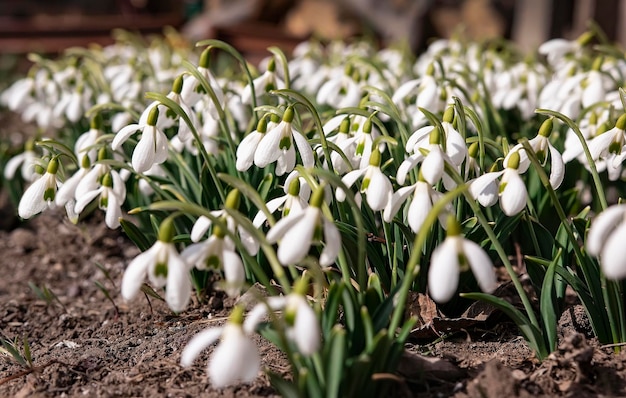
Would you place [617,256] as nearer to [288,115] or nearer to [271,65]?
[288,115]

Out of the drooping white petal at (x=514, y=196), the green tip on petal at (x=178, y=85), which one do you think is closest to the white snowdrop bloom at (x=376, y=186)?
the drooping white petal at (x=514, y=196)

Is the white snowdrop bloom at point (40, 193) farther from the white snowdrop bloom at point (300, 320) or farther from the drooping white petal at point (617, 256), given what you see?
the drooping white petal at point (617, 256)

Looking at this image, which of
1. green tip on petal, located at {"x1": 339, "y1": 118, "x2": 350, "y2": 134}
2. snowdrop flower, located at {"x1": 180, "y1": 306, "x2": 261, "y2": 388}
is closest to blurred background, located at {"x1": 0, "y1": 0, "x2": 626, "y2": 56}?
green tip on petal, located at {"x1": 339, "y1": 118, "x2": 350, "y2": 134}

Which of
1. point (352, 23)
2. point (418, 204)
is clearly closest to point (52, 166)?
point (418, 204)

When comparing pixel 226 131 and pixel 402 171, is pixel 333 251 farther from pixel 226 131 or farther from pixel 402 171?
pixel 226 131

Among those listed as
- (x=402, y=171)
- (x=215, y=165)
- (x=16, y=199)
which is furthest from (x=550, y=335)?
(x=16, y=199)

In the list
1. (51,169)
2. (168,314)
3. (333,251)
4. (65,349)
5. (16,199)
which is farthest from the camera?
(16,199)

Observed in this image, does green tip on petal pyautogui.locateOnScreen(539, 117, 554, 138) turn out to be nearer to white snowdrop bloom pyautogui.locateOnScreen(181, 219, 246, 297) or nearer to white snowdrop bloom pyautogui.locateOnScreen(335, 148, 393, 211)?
white snowdrop bloom pyautogui.locateOnScreen(335, 148, 393, 211)

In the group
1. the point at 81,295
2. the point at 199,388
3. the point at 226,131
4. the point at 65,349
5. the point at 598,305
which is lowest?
the point at 81,295
